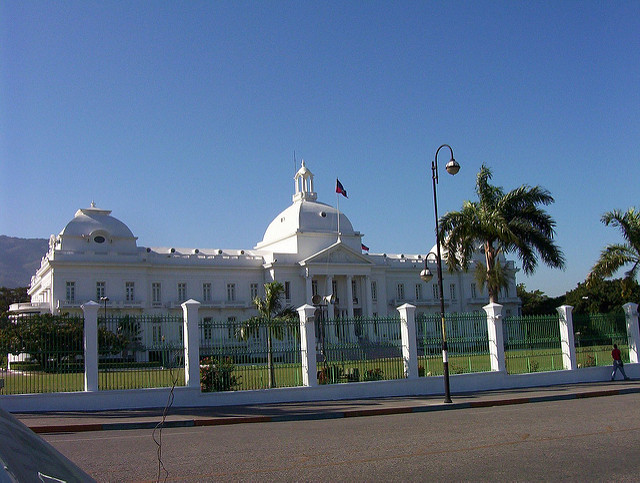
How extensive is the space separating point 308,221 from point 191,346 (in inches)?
1660

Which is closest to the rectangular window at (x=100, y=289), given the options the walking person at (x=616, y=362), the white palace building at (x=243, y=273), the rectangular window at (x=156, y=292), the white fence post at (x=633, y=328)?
the white palace building at (x=243, y=273)

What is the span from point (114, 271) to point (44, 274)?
24.2 feet

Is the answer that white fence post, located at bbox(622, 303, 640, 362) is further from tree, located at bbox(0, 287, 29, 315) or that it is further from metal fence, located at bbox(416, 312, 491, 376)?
tree, located at bbox(0, 287, 29, 315)

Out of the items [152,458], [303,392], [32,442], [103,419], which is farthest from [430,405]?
[32,442]

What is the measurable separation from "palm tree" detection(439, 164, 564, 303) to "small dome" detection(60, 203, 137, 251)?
32.1m

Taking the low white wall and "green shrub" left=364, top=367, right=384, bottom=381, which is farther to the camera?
"green shrub" left=364, top=367, right=384, bottom=381

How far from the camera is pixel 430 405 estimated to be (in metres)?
16.6

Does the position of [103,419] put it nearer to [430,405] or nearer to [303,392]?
[303,392]

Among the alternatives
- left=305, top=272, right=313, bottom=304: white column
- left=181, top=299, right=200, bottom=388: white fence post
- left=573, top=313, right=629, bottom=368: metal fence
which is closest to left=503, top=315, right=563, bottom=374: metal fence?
left=573, top=313, right=629, bottom=368: metal fence

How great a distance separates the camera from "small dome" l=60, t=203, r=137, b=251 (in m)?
49.1

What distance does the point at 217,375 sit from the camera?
57.6ft

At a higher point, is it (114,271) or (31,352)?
(114,271)

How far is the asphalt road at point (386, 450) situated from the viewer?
7488 mm

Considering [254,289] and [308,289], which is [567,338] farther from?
[254,289]
